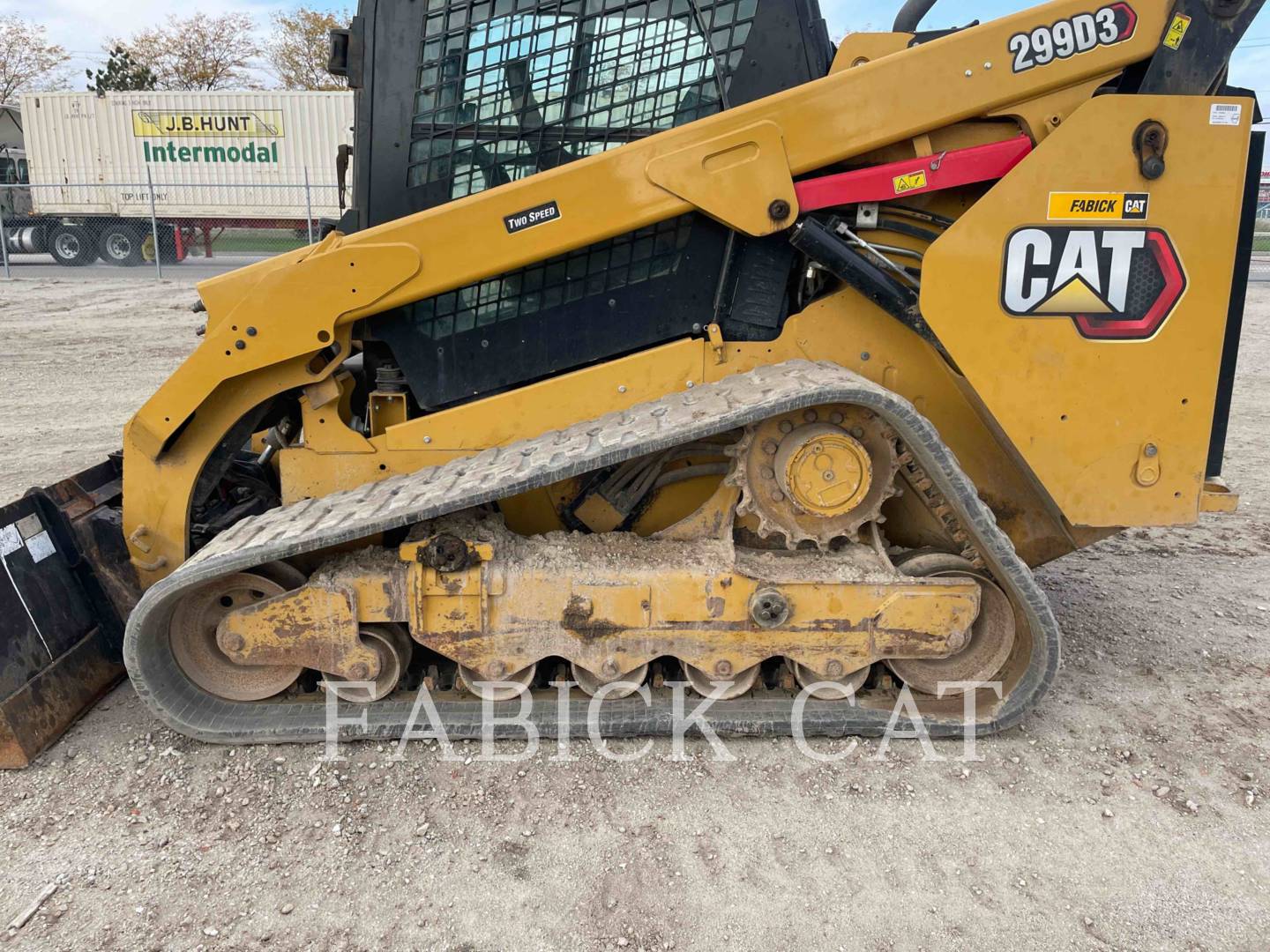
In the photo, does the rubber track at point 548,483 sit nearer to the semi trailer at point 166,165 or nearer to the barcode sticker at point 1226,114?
the barcode sticker at point 1226,114

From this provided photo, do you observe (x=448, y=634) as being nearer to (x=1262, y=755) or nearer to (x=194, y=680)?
(x=194, y=680)

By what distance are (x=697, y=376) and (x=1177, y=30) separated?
1.87m

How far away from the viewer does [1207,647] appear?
385 cm

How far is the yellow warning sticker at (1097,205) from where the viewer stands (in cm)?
296

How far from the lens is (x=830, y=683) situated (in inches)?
126

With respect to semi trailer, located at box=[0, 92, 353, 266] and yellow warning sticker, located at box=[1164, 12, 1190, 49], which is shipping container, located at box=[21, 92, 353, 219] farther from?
yellow warning sticker, located at box=[1164, 12, 1190, 49]

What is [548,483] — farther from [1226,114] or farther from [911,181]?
[1226,114]

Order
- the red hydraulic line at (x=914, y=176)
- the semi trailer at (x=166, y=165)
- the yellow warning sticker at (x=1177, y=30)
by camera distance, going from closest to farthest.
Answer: the yellow warning sticker at (x=1177, y=30)
the red hydraulic line at (x=914, y=176)
the semi trailer at (x=166, y=165)

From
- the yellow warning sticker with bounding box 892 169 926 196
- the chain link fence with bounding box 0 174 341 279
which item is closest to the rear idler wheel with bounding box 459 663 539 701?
the yellow warning sticker with bounding box 892 169 926 196

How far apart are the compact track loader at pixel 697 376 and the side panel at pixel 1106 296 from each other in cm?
1

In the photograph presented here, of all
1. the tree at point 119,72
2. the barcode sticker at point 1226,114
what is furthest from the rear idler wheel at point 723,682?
the tree at point 119,72

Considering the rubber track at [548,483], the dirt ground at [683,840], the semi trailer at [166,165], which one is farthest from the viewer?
the semi trailer at [166,165]

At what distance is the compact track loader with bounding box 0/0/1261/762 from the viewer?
9.70 ft

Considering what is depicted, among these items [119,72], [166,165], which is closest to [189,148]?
[166,165]
